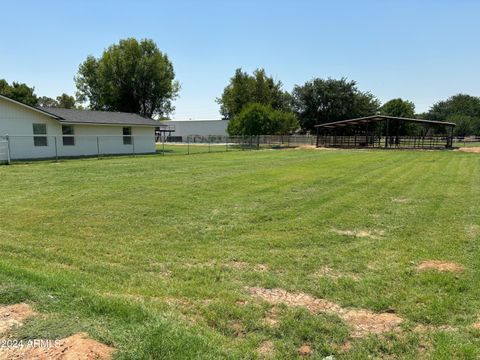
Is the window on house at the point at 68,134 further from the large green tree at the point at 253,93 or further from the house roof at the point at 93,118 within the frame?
the large green tree at the point at 253,93

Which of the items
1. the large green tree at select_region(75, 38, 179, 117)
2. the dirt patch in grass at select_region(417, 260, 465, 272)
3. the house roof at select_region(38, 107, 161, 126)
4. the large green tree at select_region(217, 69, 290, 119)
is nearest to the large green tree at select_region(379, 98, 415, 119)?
the large green tree at select_region(217, 69, 290, 119)

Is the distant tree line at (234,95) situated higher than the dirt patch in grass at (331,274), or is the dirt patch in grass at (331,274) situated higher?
the distant tree line at (234,95)

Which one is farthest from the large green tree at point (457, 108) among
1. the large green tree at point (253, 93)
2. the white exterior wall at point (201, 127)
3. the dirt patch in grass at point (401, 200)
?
the dirt patch in grass at point (401, 200)

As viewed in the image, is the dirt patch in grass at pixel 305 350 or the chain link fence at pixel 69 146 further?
the chain link fence at pixel 69 146

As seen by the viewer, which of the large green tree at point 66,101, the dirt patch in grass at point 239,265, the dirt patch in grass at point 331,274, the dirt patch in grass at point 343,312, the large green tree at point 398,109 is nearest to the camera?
the dirt patch in grass at point 343,312

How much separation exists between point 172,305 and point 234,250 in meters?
1.83

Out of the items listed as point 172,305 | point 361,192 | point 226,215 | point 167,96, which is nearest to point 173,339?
point 172,305

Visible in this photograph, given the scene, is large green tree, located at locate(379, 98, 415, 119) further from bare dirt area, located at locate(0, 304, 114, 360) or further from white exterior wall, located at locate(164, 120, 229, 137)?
bare dirt area, located at locate(0, 304, 114, 360)

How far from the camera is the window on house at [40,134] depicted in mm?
22955

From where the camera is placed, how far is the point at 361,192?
10.1m

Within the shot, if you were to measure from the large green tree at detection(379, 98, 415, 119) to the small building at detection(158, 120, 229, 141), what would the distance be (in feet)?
101

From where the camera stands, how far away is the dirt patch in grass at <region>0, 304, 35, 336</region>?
2968 mm

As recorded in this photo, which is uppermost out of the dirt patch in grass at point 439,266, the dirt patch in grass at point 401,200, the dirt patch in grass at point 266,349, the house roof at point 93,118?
the house roof at point 93,118

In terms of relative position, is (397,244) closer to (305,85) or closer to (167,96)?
(167,96)
